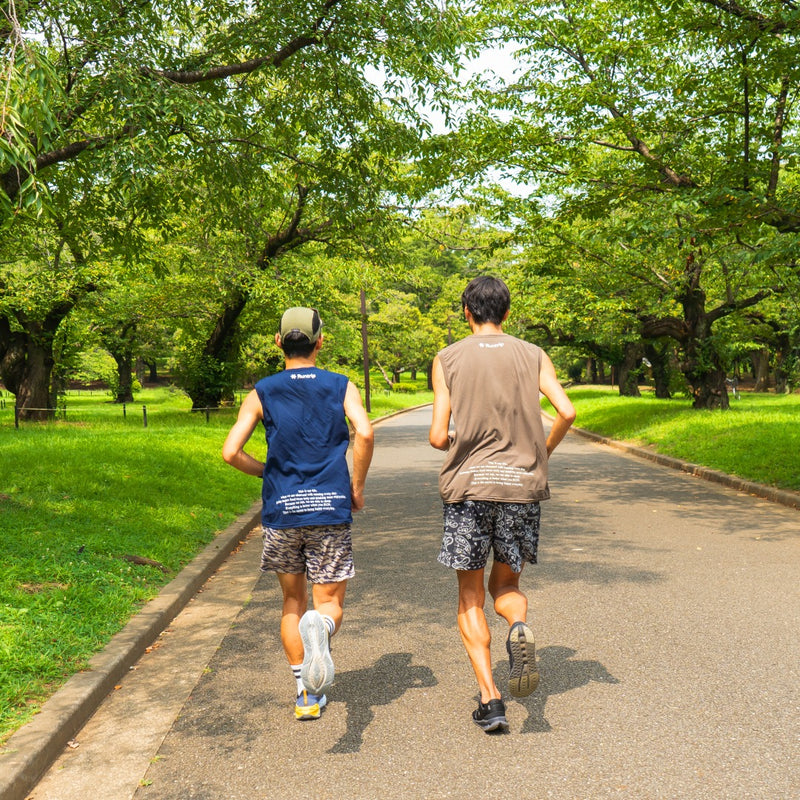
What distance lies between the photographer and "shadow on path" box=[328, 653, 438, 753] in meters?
3.57

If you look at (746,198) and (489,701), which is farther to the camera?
(746,198)

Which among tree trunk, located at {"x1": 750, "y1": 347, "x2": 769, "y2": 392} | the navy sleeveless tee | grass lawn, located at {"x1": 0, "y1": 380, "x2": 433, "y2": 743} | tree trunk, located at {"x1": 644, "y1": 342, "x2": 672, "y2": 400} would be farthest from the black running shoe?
tree trunk, located at {"x1": 750, "y1": 347, "x2": 769, "y2": 392}

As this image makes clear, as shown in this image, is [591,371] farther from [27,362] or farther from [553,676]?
[553,676]

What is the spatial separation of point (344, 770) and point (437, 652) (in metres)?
1.48

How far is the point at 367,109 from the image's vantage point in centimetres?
961

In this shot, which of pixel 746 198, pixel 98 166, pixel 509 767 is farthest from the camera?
pixel 746 198

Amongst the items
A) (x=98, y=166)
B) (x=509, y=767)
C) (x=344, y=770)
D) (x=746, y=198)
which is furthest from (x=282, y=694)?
(x=746, y=198)

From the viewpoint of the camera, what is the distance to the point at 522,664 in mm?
3289

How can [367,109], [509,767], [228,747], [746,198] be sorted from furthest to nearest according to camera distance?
1. [367,109]
2. [746,198]
3. [228,747]
4. [509,767]

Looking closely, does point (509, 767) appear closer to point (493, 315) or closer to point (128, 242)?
point (493, 315)

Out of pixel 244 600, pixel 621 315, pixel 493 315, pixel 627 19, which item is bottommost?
pixel 244 600

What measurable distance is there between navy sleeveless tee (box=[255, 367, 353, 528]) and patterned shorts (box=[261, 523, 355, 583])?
0.20 feet

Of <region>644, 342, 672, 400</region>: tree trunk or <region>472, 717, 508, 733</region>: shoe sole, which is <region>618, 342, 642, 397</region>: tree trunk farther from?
<region>472, 717, 508, 733</region>: shoe sole

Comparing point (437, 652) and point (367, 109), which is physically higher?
point (367, 109)
